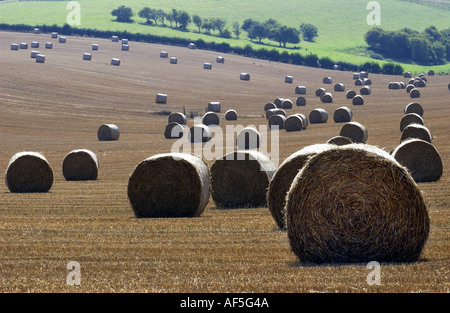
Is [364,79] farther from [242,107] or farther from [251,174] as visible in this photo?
[251,174]

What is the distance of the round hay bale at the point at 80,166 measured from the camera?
28.9 metres

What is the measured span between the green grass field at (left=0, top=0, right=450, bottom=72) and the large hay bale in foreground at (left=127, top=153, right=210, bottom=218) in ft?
319

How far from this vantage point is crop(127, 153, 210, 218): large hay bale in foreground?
18.2 m

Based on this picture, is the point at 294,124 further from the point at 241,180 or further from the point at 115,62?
the point at 115,62

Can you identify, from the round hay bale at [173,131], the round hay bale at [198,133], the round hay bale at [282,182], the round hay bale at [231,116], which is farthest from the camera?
the round hay bale at [231,116]

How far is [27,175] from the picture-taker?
991 inches

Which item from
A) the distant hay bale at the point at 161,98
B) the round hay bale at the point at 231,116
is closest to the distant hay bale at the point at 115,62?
the distant hay bale at the point at 161,98

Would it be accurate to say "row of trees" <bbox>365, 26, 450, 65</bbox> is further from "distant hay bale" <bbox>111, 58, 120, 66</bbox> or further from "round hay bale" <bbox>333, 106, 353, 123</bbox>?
"round hay bale" <bbox>333, 106, 353, 123</bbox>

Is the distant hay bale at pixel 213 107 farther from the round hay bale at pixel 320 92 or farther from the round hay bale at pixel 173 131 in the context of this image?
the round hay bale at pixel 320 92

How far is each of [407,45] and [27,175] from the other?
10808cm

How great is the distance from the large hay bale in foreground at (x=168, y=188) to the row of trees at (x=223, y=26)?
10701 centimetres

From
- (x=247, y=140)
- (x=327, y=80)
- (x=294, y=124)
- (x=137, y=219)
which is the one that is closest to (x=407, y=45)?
(x=327, y=80)

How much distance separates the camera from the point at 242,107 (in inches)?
2557

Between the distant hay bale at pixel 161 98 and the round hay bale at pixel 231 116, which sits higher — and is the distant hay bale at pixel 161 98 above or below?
above
